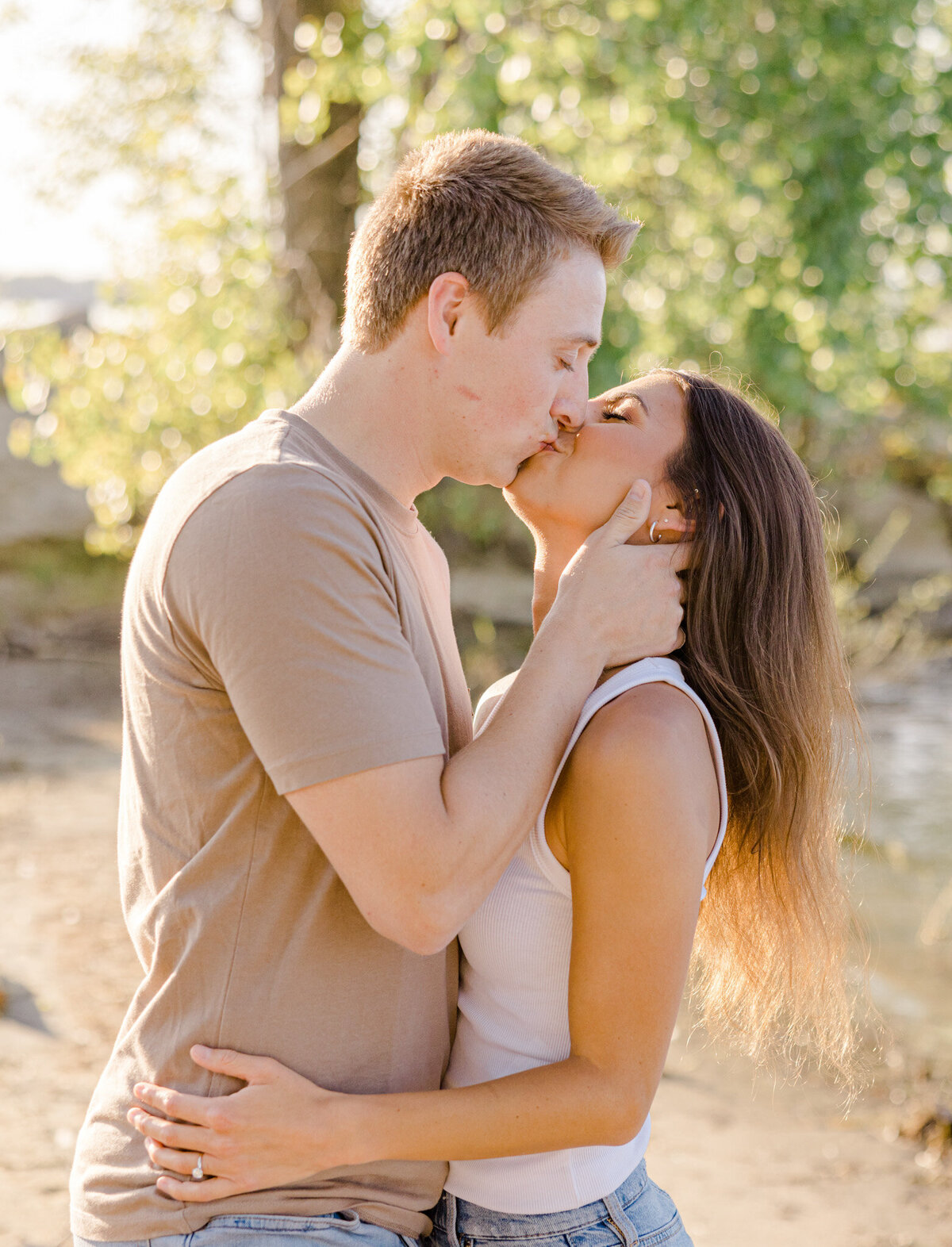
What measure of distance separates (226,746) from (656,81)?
5722mm

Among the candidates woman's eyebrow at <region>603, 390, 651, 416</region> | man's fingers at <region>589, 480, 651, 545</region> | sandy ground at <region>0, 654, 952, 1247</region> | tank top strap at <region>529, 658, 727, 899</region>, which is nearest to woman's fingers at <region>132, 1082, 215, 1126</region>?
tank top strap at <region>529, 658, 727, 899</region>

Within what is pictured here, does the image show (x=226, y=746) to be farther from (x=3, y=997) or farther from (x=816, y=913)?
(x=3, y=997)

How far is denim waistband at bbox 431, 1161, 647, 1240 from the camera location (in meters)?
1.85

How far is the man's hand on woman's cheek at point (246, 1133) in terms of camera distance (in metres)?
1.59

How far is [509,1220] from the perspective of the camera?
6.09 feet

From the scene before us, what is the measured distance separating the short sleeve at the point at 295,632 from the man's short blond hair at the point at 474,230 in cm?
46

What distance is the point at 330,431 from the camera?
185 centimetres

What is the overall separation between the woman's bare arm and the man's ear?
646 millimetres

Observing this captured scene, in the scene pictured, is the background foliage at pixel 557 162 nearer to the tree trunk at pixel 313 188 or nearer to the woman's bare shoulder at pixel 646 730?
the tree trunk at pixel 313 188

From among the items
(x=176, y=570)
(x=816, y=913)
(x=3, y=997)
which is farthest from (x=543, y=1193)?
(x=3, y=997)

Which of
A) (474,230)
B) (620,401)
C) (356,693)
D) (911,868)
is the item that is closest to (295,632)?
(356,693)

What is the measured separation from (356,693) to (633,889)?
50cm

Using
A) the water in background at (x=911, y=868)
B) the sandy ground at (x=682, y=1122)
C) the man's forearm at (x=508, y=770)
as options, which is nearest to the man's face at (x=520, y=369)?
the man's forearm at (x=508, y=770)

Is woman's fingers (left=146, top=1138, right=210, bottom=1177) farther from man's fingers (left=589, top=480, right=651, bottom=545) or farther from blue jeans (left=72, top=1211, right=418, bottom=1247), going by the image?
man's fingers (left=589, top=480, right=651, bottom=545)
